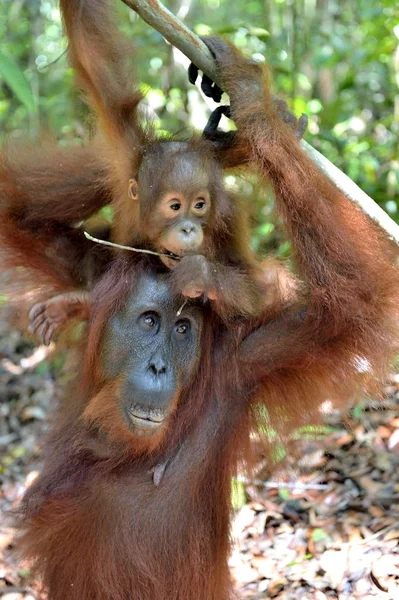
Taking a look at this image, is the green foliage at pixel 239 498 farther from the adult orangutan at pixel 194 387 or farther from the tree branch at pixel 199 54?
the tree branch at pixel 199 54

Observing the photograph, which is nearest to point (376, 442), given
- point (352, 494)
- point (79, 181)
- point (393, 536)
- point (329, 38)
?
point (352, 494)

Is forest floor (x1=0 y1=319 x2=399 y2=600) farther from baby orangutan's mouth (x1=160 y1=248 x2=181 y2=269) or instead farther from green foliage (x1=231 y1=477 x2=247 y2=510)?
baby orangutan's mouth (x1=160 y1=248 x2=181 y2=269)

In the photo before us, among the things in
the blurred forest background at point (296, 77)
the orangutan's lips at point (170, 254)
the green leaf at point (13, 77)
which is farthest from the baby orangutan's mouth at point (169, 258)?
the blurred forest background at point (296, 77)

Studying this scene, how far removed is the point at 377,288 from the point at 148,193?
0.96m

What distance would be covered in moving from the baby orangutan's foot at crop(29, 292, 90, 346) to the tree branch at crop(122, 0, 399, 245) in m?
0.99

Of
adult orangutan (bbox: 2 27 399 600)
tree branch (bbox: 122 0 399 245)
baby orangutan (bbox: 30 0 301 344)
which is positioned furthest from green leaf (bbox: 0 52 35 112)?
adult orangutan (bbox: 2 27 399 600)

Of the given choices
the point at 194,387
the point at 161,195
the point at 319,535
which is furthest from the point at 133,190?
the point at 319,535

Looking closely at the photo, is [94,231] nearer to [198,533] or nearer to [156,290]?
[156,290]

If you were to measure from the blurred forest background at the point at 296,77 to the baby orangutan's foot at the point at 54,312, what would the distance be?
3.38 feet

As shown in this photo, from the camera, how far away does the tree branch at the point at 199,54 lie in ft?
7.96

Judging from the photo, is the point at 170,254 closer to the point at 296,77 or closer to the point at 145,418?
the point at 145,418

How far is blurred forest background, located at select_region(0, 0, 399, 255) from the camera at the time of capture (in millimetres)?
5156

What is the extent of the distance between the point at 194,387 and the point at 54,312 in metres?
0.62

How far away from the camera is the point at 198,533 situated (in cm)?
285
